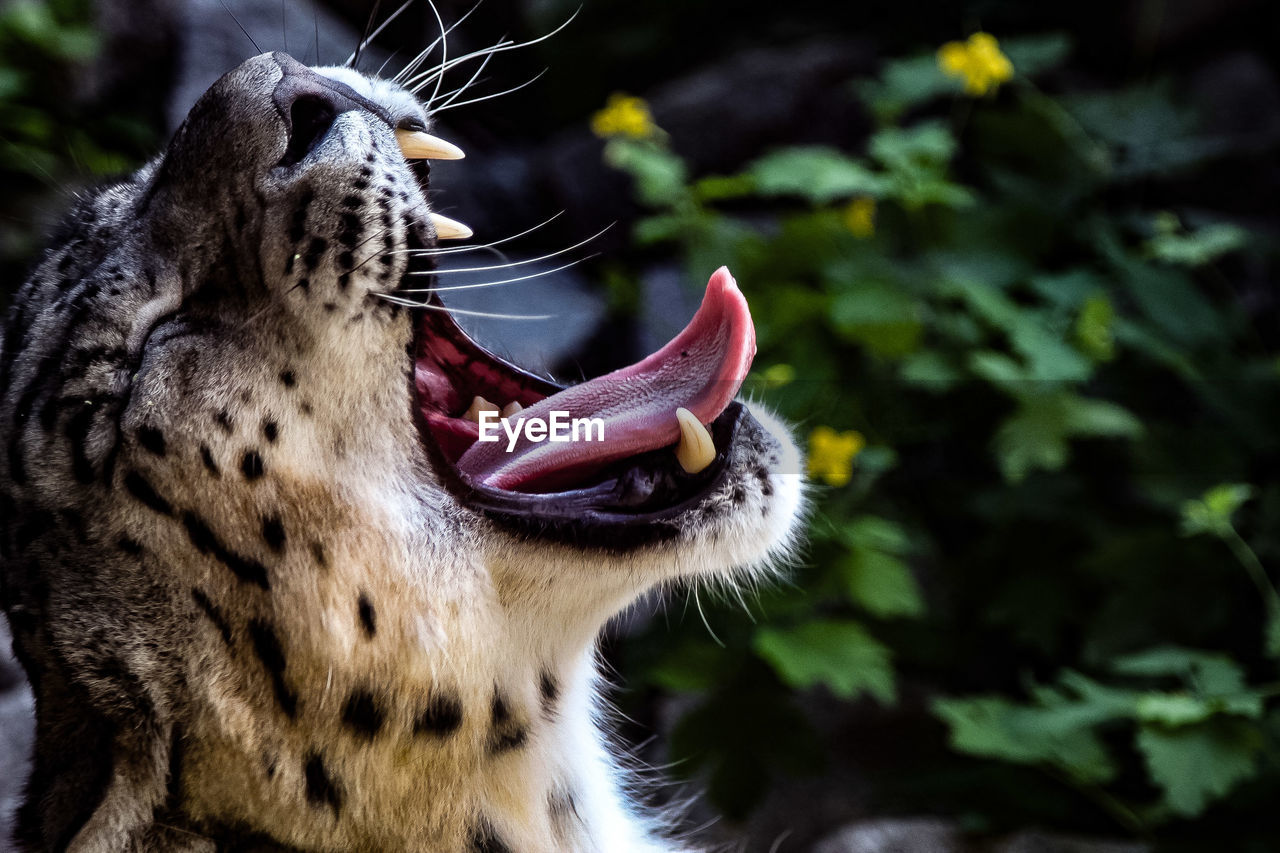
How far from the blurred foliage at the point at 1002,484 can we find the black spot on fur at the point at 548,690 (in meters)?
0.96

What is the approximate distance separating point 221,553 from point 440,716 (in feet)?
1.00

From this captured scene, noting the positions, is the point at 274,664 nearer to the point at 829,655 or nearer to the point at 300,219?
the point at 300,219

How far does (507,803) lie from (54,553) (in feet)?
1.95

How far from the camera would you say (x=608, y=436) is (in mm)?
1458

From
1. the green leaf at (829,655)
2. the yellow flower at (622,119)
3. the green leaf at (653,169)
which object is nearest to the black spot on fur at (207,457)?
the green leaf at (829,655)

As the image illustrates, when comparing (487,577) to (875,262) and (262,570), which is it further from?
(875,262)

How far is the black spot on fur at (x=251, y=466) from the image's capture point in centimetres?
131

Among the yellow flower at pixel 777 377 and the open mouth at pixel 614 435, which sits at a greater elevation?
the open mouth at pixel 614 435

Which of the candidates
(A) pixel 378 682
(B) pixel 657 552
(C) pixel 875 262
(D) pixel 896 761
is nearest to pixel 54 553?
(A) pixel 378 682

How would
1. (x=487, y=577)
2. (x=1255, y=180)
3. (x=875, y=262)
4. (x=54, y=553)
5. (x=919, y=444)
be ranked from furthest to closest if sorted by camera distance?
(x=1255, y=180), (x=919, y=444), (x=875, y=262), (x=487, y=577), (x=54, y=553)

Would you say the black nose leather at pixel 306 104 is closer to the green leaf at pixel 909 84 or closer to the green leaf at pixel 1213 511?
the green leaf at pixel 1213 511

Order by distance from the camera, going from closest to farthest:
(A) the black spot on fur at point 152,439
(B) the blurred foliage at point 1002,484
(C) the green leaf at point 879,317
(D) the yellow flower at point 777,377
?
(A) the black spot on fur at point 152,439, (D) the yellow flower at point 777,377, (B) the blurred foliage at point 1002,484, (C) the green leaf at point 879,317

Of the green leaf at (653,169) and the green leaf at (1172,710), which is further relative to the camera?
the green leaf at (653,169)

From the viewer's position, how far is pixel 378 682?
134 centimetres
